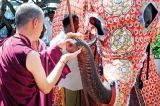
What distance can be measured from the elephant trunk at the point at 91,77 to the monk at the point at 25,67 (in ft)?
0.32

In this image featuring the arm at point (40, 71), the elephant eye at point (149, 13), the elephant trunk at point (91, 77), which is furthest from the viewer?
the elephant eye at point (149, 13)

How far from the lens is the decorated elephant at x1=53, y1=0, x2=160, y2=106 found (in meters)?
1.88

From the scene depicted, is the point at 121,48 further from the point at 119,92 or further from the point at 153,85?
the point at 153,85

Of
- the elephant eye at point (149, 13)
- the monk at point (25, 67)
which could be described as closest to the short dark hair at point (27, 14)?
the monk at point (25, 67)

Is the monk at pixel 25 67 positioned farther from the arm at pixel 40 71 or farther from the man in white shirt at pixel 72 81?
the man in white shirt at pixel 72 81

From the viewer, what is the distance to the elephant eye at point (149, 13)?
82.0 inches

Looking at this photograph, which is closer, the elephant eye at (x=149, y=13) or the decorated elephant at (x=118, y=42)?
the decorated elephant at (x=118, y=42)

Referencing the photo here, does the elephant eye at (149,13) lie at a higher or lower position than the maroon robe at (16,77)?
higher

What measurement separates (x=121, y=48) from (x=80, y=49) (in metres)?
0.34

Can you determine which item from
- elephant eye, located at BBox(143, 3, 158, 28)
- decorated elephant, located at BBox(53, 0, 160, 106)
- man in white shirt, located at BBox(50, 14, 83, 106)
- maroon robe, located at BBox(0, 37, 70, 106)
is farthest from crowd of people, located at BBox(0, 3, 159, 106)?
man in white shirt, located at BBox(50, 14, 83, 106)

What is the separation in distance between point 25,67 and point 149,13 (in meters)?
0.90

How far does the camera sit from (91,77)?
1831 millimetres

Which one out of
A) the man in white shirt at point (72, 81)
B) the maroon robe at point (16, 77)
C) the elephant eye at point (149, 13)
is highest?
the elephant eye at point (149, 13)

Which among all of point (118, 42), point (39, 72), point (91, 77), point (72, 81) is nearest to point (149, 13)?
point (118, 42)
